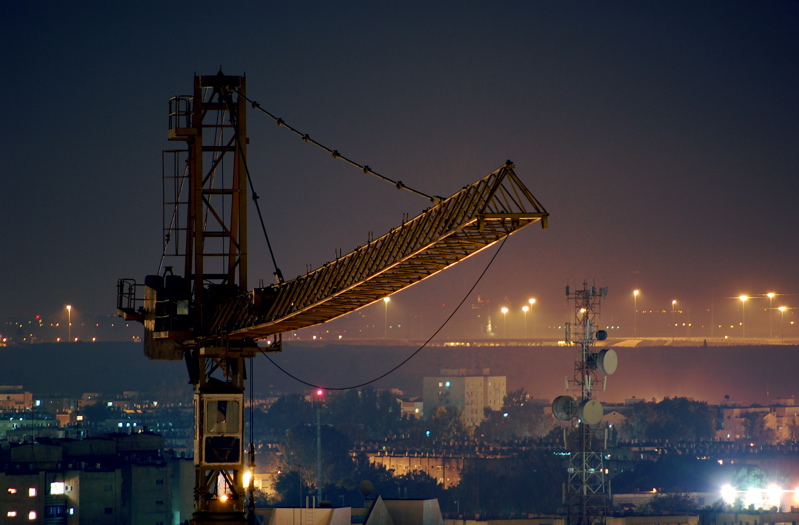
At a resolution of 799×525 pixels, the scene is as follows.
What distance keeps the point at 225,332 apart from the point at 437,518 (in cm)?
1999

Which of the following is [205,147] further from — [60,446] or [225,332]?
[60,446]

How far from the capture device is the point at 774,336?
178750mm

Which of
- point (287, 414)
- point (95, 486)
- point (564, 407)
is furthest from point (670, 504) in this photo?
point (287, 414)

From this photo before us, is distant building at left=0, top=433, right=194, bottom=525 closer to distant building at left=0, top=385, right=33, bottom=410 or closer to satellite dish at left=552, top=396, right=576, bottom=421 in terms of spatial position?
satellite dish at left=552, top=396, right=576, bottom=421

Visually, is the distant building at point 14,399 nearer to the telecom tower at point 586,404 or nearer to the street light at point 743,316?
the street light at point 743,316

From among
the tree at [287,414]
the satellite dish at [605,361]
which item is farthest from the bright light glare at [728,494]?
the tree at [287,414]

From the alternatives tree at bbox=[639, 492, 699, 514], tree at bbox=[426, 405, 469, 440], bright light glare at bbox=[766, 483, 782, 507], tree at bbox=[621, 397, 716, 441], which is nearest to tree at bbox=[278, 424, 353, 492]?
tree at bbox=[426, 405, 469, 440]

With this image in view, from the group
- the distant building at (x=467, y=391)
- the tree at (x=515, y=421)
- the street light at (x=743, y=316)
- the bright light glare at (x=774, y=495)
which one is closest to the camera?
the bright light glare at (x=774, y=495)

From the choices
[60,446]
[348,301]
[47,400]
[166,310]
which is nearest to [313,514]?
[166,310]

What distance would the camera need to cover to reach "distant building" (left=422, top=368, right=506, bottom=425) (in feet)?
620

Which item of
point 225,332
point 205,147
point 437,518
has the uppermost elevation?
point 205,147

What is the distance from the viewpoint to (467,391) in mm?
191250

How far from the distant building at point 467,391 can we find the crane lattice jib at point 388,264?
144748 millimetres

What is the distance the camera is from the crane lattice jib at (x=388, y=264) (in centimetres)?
3288
